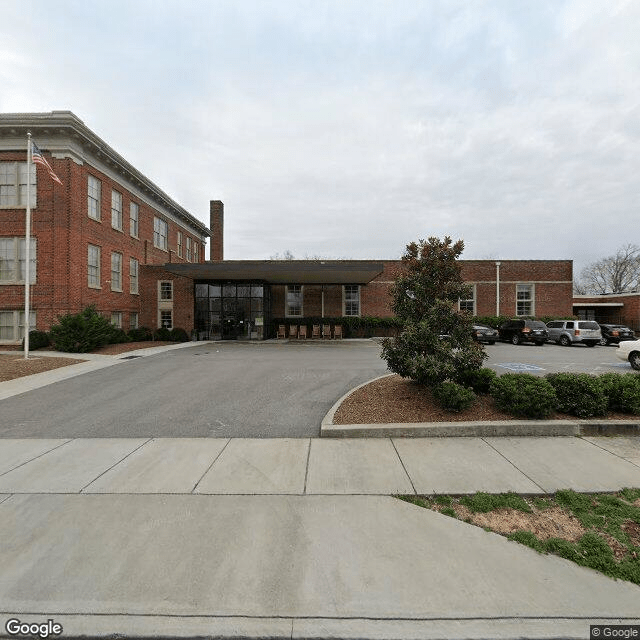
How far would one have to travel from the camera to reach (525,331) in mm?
22531

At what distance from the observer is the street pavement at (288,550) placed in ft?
8.00

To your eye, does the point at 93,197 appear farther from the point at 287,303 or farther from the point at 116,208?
the point at 287,303

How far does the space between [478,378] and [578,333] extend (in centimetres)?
1947

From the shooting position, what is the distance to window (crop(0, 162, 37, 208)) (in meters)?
18.5

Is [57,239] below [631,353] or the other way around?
the other way around

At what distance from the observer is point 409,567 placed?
2.87m

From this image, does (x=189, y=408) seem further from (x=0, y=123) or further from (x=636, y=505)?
(x=0, y=123)

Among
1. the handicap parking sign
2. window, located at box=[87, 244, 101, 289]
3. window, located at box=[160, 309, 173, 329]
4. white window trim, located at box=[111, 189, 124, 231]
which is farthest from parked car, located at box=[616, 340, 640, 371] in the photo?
white window trim, located at box=[111, 189, 124, 231]

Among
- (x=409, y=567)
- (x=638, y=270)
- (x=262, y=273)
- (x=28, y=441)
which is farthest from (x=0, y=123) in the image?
(x=638, y=270)

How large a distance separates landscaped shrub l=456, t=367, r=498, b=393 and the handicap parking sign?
6036 millimetres

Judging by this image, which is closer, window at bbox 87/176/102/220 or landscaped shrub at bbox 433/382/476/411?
landscaped shrub at bbox 433/382/476/411

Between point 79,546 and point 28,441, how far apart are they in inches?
147

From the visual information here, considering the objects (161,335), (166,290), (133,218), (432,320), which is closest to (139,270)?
(166,290)

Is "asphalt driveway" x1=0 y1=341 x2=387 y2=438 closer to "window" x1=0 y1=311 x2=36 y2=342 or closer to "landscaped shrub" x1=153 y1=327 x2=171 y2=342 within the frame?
"landscaped shrub" x1=153 y1=327 x2=171 y2=342
